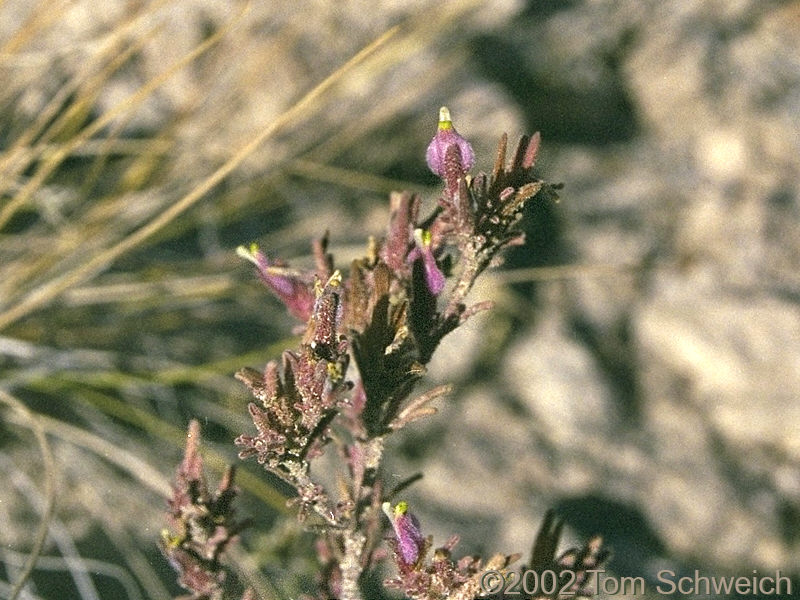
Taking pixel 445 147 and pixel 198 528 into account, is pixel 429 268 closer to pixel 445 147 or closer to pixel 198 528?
pixel 445 147

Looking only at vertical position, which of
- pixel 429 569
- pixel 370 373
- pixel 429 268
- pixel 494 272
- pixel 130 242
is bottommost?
pixel 429 569

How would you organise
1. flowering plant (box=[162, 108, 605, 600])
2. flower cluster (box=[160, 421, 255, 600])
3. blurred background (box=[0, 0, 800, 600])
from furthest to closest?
blurred background (box=[0, 0, 800, 600]), flower cluster (box=[160, 421, 255, 600]), flowering plant (box=[162, 108, 605, 600])

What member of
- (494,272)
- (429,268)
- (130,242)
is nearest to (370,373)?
(429,268)

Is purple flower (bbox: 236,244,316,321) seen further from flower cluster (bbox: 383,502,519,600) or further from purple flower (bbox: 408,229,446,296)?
flower cluster (bbox: 383,502,519,600)

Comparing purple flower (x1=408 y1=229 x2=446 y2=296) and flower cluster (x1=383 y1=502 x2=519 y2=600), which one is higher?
purple flower (x1=408 y1=229 x2=446 y2=296)

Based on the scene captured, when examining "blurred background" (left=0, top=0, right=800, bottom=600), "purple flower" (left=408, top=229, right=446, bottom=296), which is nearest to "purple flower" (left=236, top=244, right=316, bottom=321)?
"purple flower" (left=408, top=229, right=446, bottom=296)

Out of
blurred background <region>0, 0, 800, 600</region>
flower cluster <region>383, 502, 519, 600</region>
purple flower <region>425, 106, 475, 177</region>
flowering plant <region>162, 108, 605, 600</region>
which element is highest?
blurred background <region>0, 0, 800, 600</region>
